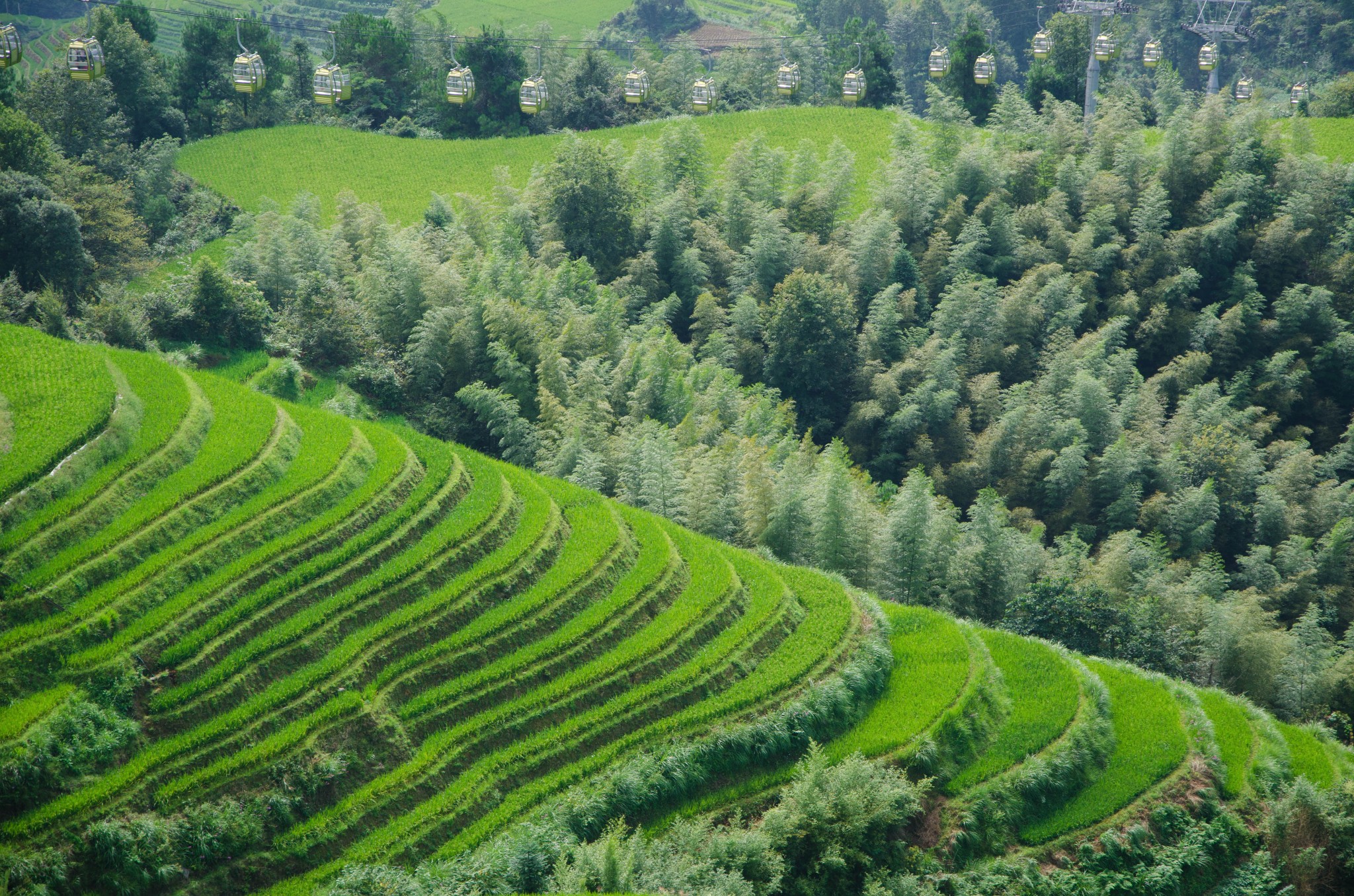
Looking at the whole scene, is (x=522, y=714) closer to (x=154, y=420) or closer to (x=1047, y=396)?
(x=154, y=420)

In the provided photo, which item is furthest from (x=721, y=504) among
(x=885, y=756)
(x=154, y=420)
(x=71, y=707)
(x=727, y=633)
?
(x=71, y=707)

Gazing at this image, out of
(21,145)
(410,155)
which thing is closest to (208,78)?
(410,155)

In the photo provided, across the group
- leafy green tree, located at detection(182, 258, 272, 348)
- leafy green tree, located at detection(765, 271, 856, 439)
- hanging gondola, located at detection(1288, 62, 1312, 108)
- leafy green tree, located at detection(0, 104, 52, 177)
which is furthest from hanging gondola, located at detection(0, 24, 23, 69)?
hanging gondola, located at detection(1288, 62, 1312, 108)

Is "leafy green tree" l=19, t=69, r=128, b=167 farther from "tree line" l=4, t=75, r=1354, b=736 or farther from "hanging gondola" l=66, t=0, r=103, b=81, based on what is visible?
"hanging gondola" l=66, t=0, r=103, b=81

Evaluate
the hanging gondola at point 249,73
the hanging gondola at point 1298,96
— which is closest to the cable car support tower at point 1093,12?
the hanging gondola at point 1298,96

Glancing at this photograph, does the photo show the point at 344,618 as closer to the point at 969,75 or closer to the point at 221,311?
the point at 221,311
